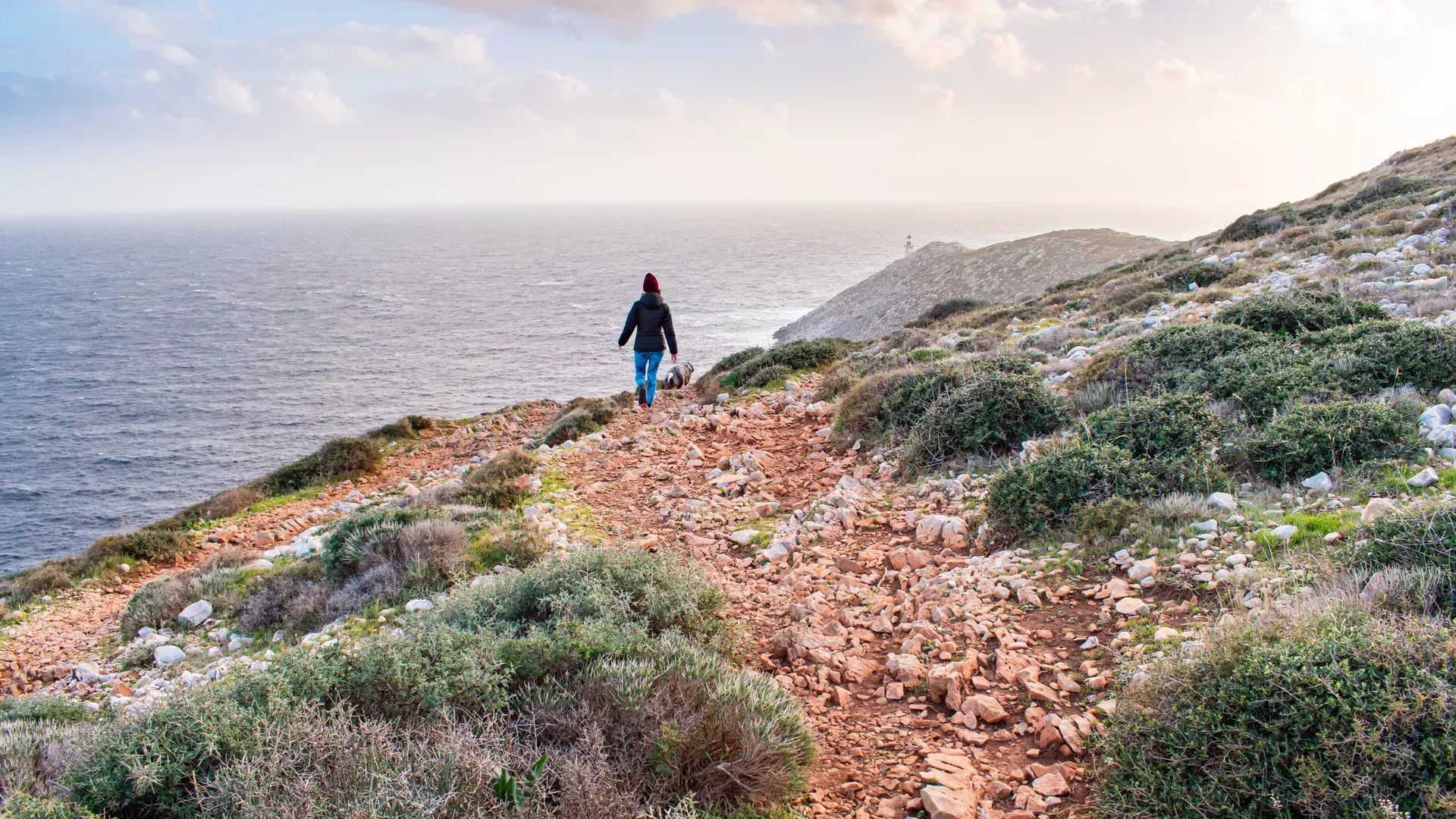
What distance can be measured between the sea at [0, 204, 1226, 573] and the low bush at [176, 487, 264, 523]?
16530mm

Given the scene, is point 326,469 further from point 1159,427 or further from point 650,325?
point 1159,427

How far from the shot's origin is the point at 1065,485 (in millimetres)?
6277

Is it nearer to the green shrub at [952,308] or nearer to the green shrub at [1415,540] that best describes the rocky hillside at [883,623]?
the green shrub at [1415,540]

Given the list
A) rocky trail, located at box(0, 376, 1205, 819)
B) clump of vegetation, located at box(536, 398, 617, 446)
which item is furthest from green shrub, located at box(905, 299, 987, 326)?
rocky trail, located at box(0, 376, 1205, 819)

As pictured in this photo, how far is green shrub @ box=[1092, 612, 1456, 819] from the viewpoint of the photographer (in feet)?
8.50

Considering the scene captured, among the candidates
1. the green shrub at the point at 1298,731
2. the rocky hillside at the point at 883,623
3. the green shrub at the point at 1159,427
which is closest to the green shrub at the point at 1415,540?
the rocky hillside at the point at 883,623

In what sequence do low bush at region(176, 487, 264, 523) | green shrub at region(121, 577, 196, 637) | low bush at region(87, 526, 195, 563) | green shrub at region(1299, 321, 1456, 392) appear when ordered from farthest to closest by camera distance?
1. low bush at region(176, 487, 264, 523)
2. low bush at region(87, 526, 195, 563)
3. green shrub at region(121, 577, 196, 637)
4. green shrub at region(1299, 321, 1456, 392)

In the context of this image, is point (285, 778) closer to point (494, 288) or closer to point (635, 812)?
point (635, 812)

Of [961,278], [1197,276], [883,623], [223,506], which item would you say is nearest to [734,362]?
[1197,276]

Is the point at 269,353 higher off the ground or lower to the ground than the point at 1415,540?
lower

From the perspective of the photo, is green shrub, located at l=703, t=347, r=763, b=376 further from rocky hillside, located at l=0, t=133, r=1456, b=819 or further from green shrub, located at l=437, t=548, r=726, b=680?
green shrub, located at l=437, t=548, r=726, b=680

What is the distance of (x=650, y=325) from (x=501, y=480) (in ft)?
13.3

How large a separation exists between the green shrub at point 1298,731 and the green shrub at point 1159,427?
11.5 feet

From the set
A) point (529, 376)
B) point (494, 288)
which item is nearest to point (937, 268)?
point (529, 376)
